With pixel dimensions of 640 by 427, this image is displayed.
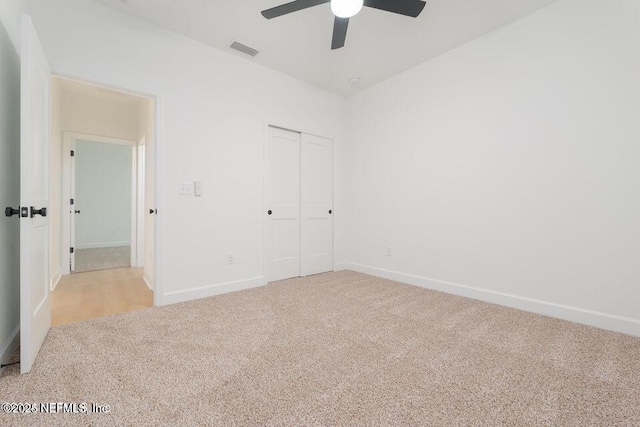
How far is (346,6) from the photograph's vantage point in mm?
2035

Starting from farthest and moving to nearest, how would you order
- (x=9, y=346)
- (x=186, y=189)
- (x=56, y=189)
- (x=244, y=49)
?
(x=56, y=189)
(x=244, y=49)
(x=186, y=189)
(x=9, y=346)

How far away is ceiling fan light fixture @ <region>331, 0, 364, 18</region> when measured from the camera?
2006mm

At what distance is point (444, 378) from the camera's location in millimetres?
1569

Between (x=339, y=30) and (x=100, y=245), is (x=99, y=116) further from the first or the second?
(x=339, y=30)

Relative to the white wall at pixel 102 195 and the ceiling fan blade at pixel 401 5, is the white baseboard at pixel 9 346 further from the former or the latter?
the white wall at pixel 102 195

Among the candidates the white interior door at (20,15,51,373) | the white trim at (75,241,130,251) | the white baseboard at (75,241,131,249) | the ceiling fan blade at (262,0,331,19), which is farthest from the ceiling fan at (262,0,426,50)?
the white baseboard at (75,241,131,249)

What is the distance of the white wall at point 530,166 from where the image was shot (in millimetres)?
2211

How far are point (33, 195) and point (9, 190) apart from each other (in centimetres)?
26

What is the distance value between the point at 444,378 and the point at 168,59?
3615mm

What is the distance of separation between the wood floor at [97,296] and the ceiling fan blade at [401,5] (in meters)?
3.42

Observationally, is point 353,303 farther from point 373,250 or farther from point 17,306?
point 17,306

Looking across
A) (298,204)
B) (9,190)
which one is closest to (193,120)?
(9,190)

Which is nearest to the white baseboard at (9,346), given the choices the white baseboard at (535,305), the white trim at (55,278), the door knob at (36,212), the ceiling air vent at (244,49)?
the door knob at (36,212)

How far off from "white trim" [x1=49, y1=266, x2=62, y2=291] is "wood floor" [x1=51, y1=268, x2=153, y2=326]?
49 mm
